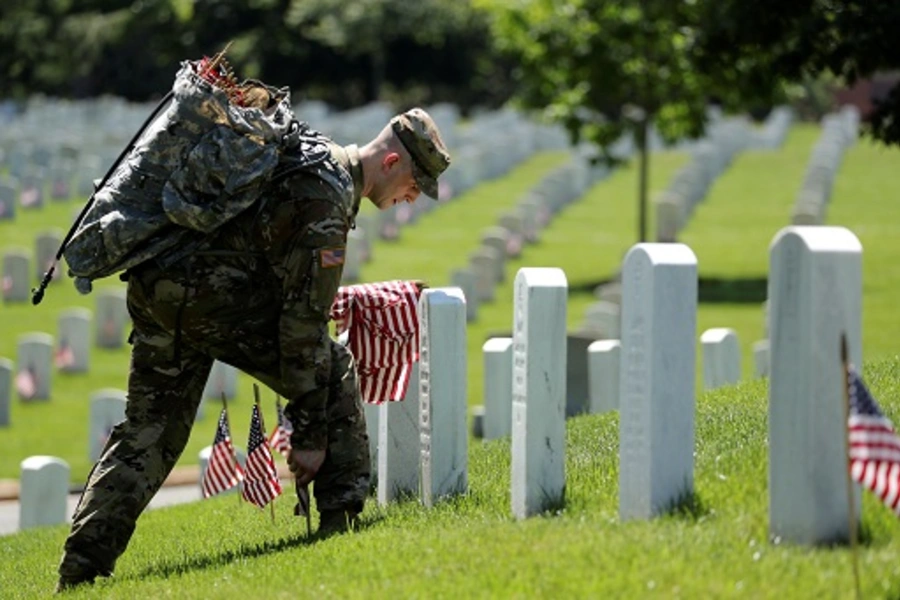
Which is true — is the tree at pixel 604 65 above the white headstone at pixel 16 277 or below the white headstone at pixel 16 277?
above

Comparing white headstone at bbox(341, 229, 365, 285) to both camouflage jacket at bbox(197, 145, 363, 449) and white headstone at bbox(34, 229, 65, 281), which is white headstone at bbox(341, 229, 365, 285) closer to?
white headstone at bbox(34, 229, 65, 281)

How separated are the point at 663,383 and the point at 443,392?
5.47 feet

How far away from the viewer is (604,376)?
13.3 meters

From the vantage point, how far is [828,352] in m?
5.55

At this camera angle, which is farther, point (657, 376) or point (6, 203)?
point (6, 203)

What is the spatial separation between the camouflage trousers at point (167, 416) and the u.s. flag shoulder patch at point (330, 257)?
0.41m

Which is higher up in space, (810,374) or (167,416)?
(810,374)

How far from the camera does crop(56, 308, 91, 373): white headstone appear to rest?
63.1ft

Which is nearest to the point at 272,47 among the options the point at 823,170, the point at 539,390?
the point at 823,170

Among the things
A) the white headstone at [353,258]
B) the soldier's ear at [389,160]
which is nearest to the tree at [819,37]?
the white headstone at [353,258]

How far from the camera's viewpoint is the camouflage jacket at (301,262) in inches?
A: 271

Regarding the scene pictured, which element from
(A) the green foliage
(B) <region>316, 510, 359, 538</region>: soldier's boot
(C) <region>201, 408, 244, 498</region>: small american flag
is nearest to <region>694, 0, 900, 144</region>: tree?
(C) <region>201, 408, 244, 498</region>: small american flag

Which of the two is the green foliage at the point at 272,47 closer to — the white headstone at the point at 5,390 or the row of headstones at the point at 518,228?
the row of headstones at the point at 518,228

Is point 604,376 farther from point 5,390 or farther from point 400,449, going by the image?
point 5,390
